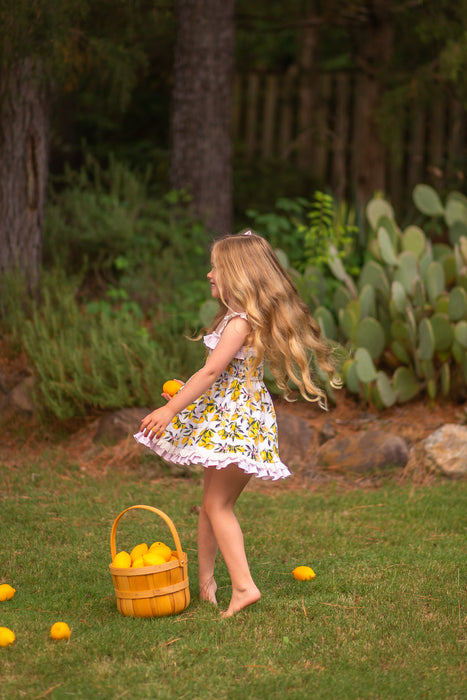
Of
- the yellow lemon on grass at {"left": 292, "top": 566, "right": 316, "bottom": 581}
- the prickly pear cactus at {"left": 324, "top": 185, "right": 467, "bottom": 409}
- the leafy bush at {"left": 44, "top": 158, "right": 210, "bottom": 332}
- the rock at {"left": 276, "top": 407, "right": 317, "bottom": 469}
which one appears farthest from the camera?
the leafy bush at {"left": 44, "top": 158, "right": 210, "bottom": 332}

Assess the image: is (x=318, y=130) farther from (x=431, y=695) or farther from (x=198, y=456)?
(x=431, y=695)

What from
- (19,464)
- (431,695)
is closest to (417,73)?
(19,464)

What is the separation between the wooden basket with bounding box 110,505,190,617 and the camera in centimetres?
296

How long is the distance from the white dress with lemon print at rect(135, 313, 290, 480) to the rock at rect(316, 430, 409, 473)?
6.35ft

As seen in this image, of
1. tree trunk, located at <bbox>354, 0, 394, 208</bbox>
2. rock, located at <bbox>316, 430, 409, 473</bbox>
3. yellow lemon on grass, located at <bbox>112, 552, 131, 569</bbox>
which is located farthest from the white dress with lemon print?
tree trunk, located at <bbox>354, 0, 394, 208</bbox>

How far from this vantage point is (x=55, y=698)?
7.97ft

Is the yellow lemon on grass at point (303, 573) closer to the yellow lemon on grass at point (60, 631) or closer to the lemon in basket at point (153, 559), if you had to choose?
the lemon in basket at point (153, 559)

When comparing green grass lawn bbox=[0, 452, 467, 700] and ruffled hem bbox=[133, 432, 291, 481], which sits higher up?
ruffled hem bbox=[133, 432, 291, 481]

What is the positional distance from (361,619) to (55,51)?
13.3 feet

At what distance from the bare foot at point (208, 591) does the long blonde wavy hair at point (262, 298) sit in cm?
83

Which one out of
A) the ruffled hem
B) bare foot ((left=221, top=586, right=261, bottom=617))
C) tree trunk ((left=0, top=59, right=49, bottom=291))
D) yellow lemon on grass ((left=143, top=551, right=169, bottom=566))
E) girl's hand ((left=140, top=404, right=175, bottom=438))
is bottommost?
bare foot ((left=221, top=586, right=261, bottom=617))

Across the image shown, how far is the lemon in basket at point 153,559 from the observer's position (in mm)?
2996

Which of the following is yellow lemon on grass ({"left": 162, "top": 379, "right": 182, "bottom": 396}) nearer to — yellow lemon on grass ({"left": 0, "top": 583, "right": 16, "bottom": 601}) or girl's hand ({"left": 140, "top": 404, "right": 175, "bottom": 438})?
girl's hand ({"left": 140, "top": 404, "right": 175, "bottom": 438})

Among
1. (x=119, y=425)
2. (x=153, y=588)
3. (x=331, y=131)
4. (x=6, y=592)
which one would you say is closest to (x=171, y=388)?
(x=153, y=588)
